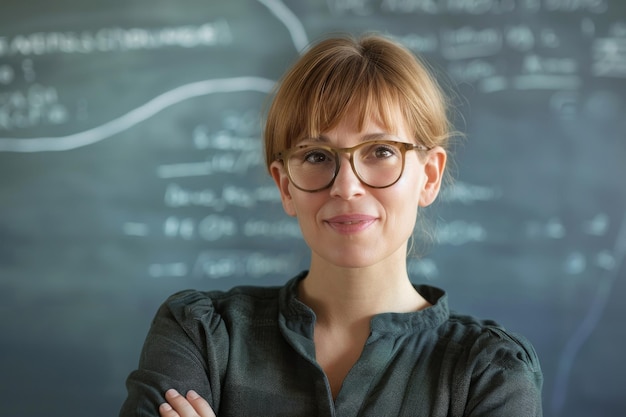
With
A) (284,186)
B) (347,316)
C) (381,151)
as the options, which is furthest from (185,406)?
(381,151)

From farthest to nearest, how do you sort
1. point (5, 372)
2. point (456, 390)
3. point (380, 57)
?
point (5, 372) < point (380, 57) < point (456, 390)

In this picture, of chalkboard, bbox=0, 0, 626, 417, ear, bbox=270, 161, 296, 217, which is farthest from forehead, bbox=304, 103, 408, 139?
chalkboard, bbox=0, 0, 626, 417

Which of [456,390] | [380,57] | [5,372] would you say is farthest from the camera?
[5,372]

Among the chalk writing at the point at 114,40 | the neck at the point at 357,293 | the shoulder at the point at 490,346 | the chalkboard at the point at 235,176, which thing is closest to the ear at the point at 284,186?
the neck at the point at 357,293

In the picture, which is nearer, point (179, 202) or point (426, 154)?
point (426, 154)

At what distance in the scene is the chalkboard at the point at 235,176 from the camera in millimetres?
2580

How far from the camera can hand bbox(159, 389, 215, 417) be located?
4.00 feet

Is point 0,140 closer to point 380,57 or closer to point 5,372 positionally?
point 5,372

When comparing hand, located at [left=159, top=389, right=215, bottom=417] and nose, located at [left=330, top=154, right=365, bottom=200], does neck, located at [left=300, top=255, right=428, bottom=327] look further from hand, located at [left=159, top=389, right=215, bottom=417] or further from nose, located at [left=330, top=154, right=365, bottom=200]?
hand, located at [left=159, top=389, right=215, bottom=417]

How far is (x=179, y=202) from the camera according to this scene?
2.60m

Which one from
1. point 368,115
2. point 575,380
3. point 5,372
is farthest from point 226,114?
point 575,380

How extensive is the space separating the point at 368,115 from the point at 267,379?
1.67ft

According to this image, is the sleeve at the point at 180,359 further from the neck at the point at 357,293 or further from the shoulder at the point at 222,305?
the neck at the point at 357,293

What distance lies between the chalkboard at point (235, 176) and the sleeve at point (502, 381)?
53.4 inches
